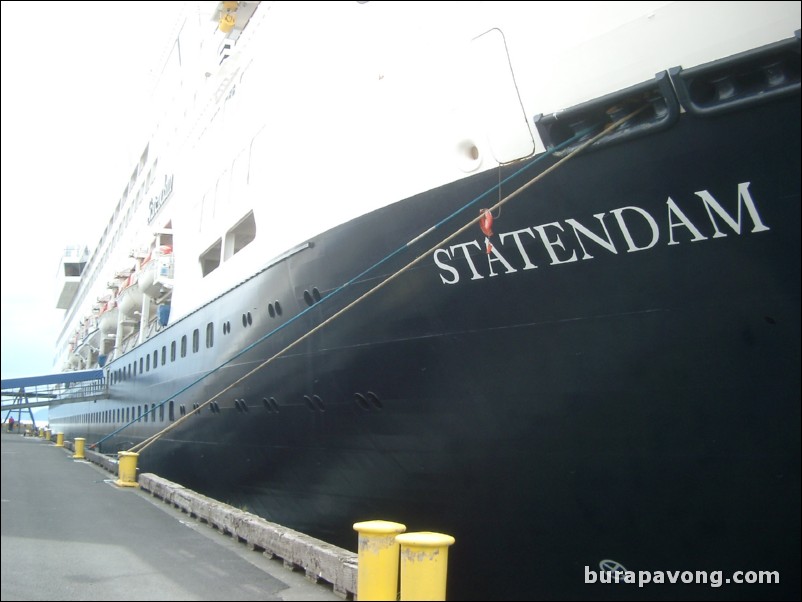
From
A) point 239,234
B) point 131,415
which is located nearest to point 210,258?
point 239,234

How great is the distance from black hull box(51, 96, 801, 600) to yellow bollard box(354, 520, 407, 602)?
2.74 ft

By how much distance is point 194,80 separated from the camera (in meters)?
14.2

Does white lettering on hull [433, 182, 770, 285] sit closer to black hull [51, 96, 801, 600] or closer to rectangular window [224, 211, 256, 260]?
black hull [51, 96, 801, 600]

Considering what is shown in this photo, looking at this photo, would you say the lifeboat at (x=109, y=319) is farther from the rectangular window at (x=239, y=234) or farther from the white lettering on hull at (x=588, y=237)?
the white lettering on hull at (x=588, y=237)

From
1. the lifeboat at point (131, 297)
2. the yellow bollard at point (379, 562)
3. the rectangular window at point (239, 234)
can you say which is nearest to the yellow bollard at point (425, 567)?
the yellow bollard at point (379, 562)

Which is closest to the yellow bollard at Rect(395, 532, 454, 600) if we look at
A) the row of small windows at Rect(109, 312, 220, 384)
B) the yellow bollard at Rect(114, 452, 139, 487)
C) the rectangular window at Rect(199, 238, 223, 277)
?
the row of small windows at Rect(109, 312, 220, 384)

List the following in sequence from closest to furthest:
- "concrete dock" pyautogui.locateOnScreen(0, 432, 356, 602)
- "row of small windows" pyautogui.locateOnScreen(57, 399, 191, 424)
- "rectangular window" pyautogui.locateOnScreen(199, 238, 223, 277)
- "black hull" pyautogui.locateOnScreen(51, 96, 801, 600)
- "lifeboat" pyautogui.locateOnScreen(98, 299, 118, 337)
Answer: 1. "black hull" pyautogui.locateOnScreen(51, 96, 801, 600)
2. "concrete dock" pyautogui.locateOnScreen(0, 432, 356, 602)
3. "rectangular window" pyautogui.locateOnScreen(199, 238, 223, 277)
4. "row of small windows" pyautogui.locateOnScreen(57, 399, 191, 424)
5. "lifeboat" pyautogui.locateOnScreen(98, 299, 118, 337)

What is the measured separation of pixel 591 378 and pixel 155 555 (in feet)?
15.1

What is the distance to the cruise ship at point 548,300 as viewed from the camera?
420cm

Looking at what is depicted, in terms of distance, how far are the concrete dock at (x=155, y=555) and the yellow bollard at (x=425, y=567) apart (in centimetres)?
131

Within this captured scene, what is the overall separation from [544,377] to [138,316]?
1858 centimetres

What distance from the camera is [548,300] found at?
16.2 ft

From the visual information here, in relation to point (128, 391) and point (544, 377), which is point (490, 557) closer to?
point (544, 377)

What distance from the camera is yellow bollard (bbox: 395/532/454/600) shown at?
4.25m
